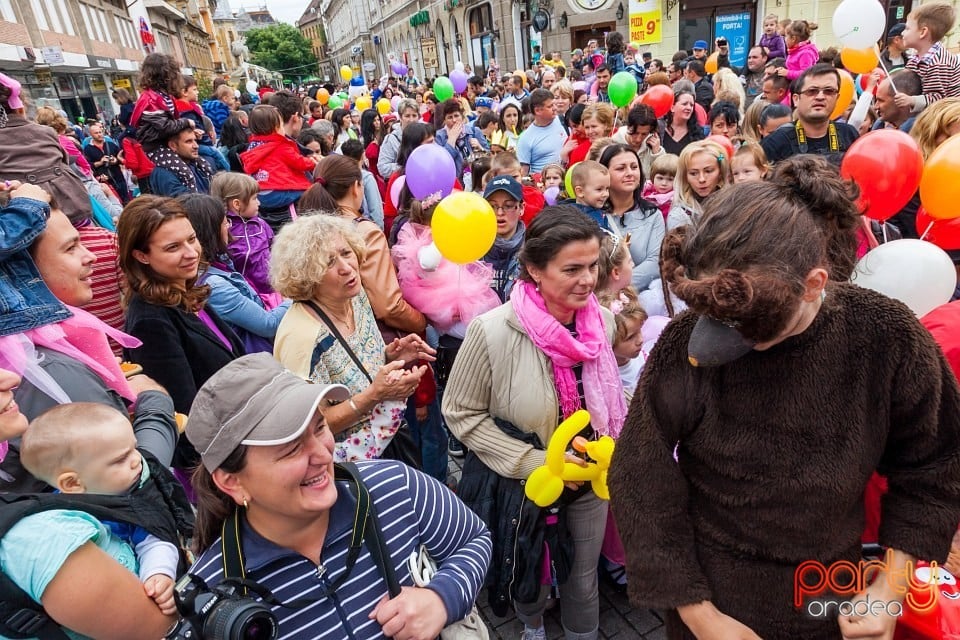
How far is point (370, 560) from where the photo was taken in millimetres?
1493

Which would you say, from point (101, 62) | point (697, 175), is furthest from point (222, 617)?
point (101, 62)

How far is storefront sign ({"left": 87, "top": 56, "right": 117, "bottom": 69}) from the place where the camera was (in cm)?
2677

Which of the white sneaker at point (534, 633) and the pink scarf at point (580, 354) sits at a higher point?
the pink scarf at point (580, 354)

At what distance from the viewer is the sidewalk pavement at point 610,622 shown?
2.66 metres

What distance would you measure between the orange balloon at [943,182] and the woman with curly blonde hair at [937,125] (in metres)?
0.27

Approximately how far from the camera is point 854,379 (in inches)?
51.7

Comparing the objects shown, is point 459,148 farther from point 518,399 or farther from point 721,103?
point 518,399

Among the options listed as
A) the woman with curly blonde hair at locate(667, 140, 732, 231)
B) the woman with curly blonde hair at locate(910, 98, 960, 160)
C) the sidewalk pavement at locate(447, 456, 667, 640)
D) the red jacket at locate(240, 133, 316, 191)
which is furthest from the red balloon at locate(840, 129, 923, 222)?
the red jacket at locate(240, 133, 316, 191)

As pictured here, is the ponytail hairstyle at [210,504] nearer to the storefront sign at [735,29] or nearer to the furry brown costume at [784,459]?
the furry brown costume at [784,459]

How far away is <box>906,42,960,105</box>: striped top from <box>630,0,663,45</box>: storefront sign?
617 inches

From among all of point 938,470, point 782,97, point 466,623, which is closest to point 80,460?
point 466,623

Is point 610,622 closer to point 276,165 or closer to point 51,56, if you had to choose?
point 276,165

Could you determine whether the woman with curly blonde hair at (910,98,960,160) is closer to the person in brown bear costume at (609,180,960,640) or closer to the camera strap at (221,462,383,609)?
the person in brown bear costume at (609,180,960,640)

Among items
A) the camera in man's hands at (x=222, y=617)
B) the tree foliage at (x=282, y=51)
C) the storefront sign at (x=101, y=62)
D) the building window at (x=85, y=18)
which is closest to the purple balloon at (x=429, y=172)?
the camera in man's hands at (x=222, y=617)
